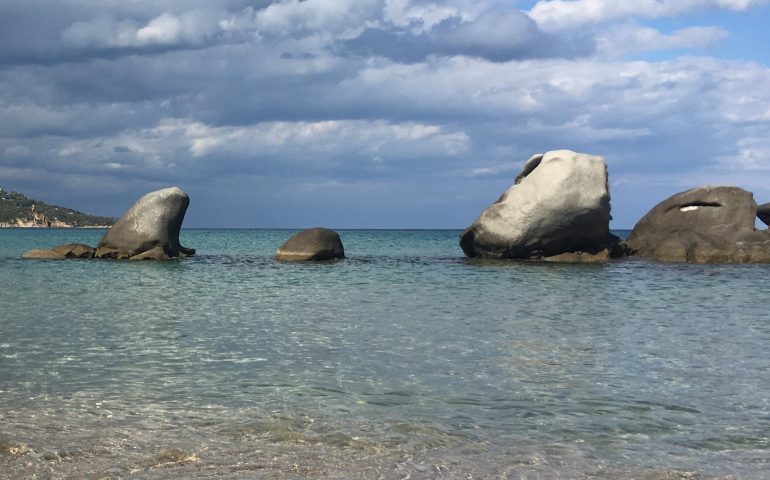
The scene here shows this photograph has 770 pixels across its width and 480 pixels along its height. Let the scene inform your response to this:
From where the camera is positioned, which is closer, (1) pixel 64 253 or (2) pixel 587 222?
(2) pixel 587 222

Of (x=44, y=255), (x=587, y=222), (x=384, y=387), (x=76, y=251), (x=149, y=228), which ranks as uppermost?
(x=587, y=222)

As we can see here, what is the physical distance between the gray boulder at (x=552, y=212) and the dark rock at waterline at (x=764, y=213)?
9.77 metres

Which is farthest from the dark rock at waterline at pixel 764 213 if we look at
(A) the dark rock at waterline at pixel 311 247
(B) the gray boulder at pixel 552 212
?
Result: (A) the dark rock at waterline at pixel 311 247

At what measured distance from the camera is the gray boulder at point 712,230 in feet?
106

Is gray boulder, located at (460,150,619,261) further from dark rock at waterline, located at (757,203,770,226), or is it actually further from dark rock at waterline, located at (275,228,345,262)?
dark rock at waterline, located at (757,203,770,226)

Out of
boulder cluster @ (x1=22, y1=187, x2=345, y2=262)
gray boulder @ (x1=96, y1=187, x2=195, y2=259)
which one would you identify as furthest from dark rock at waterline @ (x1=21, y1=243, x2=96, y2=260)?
gray boulder @ (x1=96, y1=187, x2=195, y2=259)

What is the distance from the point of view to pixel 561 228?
31.8 meters

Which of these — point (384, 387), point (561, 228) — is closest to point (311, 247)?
point (561, 228)

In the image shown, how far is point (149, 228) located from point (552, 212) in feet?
56.4

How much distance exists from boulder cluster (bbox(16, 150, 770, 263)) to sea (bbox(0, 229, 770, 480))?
1220cm

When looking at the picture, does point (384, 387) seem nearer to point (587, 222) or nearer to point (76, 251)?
point (587, 222)

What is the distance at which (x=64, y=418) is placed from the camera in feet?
25.2

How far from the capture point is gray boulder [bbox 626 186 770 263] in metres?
32.2

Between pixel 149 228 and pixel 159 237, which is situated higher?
pixel 149 228
